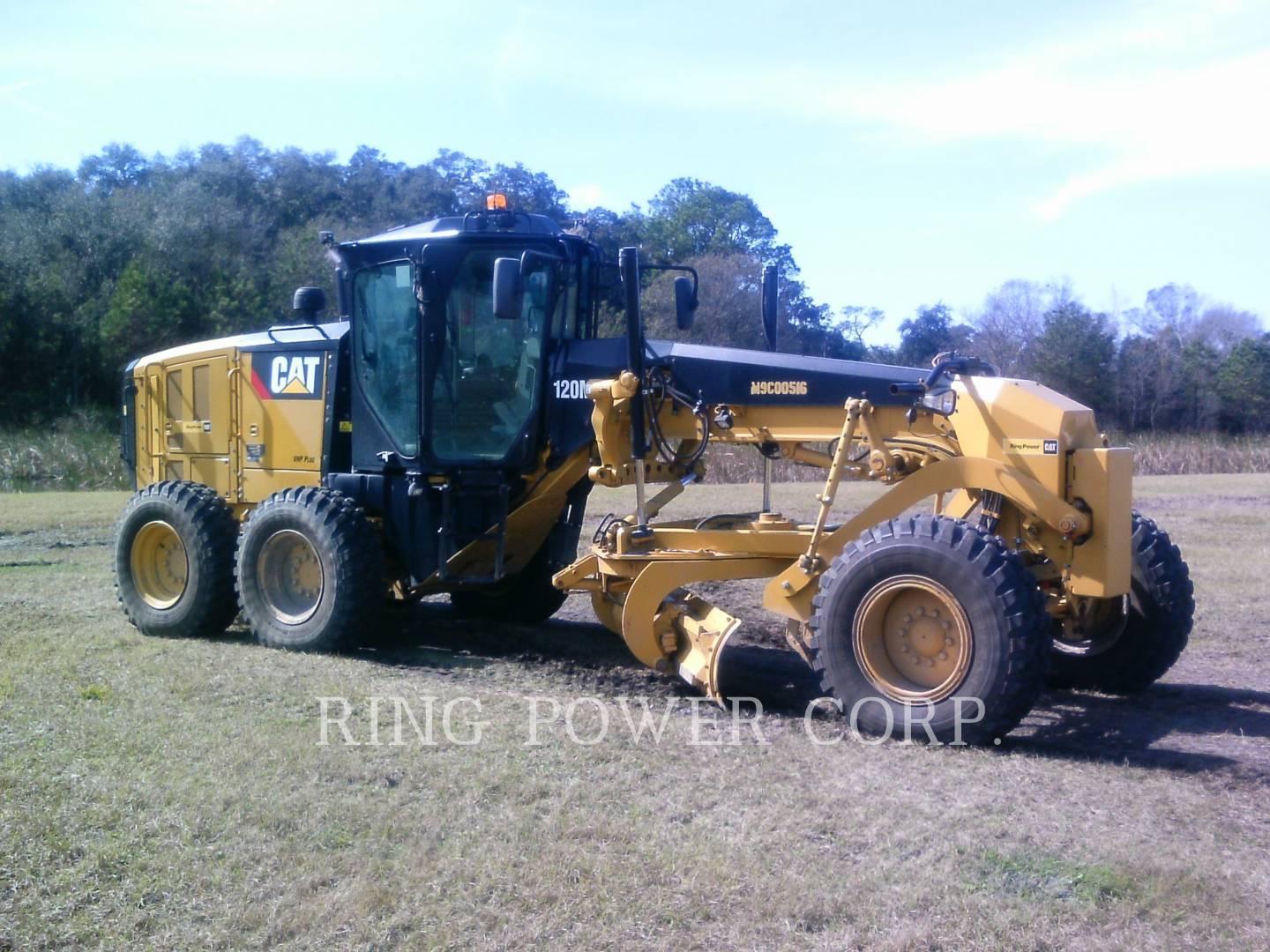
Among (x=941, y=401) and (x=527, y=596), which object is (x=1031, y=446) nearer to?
(x=941, y=401)

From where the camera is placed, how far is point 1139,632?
23.0 feet

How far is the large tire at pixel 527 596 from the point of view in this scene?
9.55 m

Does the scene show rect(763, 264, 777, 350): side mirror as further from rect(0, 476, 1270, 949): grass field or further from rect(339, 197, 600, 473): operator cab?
rect(0, 476, 1270, 949): grass field

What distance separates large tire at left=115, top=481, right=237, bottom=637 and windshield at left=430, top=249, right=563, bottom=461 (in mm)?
1980

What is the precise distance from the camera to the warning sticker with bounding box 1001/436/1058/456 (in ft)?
20.4

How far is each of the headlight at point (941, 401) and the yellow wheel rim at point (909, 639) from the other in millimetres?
1110

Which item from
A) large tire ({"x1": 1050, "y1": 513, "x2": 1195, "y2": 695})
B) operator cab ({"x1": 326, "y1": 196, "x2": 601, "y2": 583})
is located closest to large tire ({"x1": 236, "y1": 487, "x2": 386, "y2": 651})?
operator cab ({"x1": 326, "y1": 196, "x2": 601, "y2": 583})

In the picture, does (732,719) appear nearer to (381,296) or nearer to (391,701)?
(391,701)

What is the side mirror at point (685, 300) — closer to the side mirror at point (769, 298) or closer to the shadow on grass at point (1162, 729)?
the side mirror at point (769, 298)

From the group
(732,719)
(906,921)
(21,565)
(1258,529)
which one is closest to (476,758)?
(732,719)

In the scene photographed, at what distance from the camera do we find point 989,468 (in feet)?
20.6

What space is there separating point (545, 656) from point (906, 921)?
15.6ft

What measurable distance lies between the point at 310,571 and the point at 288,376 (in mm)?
1591

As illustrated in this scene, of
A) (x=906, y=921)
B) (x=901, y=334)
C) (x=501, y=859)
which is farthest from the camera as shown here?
(x=901, y=334)
